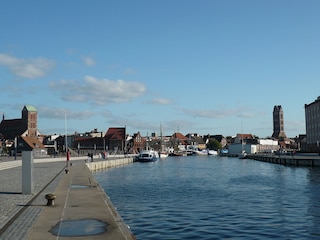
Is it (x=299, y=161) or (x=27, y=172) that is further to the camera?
(x=299, y=161)

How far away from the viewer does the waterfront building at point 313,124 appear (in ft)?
440

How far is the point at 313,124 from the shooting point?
140 m

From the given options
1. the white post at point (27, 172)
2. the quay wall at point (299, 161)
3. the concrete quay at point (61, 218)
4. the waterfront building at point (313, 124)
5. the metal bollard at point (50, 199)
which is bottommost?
the quay wall at point (299, 161)

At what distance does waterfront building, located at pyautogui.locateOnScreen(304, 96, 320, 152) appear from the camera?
440ft

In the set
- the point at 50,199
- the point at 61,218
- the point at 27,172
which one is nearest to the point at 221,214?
the point at 50,199

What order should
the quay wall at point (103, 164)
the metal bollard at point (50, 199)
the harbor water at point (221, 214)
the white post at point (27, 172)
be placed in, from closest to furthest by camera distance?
the harbor water at point (221, 214)
the metal bollard at point (50, 199)
the white post at point (27, 172)
the quay wall at point (103, 164)

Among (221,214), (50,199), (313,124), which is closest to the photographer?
(50,199)

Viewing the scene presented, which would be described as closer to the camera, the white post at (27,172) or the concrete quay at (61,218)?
the concrete quay at (61,218)

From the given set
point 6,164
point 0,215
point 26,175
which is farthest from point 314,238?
point 6,164

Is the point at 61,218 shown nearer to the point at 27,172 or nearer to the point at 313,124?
the point at 27,172

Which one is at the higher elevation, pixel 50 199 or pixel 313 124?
pixel 313 124

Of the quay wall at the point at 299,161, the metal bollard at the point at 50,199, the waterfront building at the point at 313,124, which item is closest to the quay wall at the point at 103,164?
the quay wall at the point at 299,161

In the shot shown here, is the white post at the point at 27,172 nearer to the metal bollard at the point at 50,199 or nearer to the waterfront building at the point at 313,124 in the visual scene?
the metal bollard at the point at 50,199

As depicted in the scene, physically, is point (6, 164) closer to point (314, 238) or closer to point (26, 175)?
point (26, 175)
